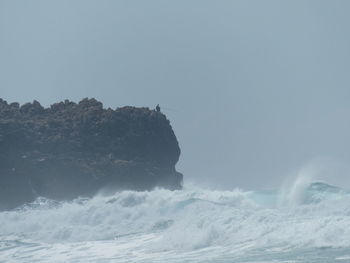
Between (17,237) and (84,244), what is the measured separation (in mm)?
5851

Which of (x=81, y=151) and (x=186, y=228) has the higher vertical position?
(x=81, y=151)

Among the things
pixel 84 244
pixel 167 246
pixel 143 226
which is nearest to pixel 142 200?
pixel 143 226

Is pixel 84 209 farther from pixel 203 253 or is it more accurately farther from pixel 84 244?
pixel 203 253

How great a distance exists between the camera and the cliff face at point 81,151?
46.2 meters

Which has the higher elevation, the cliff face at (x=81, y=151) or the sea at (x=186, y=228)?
the cliff face at (x=81, y=151)

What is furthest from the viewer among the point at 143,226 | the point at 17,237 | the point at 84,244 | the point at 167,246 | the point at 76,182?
the point at 76,182

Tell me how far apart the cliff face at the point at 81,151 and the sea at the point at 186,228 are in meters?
1.87

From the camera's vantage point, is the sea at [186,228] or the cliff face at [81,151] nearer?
the sea at [186,228]

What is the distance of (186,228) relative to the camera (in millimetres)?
27547

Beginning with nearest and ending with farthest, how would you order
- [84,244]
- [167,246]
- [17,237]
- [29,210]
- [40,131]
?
[167,246] < [84,244] < [17,237] < [29,210] < [40,131]

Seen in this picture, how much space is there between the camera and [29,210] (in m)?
42.2

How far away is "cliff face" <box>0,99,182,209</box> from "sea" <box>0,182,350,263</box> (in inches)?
73.4

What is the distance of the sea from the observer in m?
23.4

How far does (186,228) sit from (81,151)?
22.2 metres
